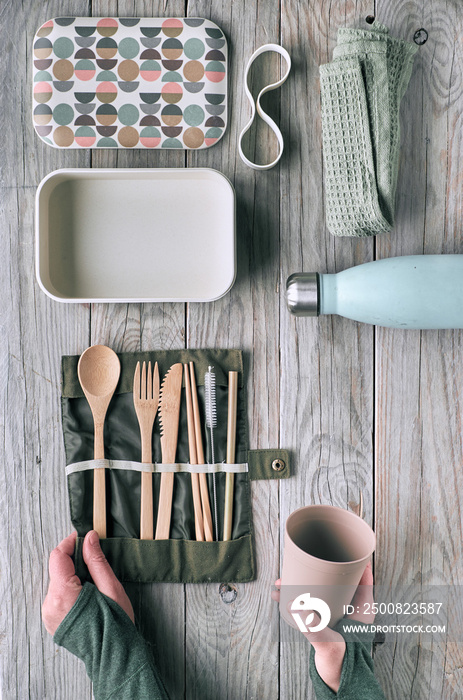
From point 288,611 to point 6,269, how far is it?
0.69 metres

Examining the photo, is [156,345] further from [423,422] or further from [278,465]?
[423,422]

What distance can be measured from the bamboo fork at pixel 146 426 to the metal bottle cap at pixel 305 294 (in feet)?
0.80

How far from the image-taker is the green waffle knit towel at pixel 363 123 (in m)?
0.76

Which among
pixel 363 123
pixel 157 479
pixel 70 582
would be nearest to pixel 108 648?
pixel 70 582

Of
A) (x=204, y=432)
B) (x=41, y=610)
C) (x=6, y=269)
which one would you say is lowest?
(x=41, y=610)

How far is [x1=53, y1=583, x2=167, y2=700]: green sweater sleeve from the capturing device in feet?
2.61

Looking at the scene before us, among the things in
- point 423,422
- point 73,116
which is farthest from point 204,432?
point 73,116

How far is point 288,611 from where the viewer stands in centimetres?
79

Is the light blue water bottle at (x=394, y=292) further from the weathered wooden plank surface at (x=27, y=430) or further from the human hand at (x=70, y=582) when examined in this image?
the human hand at (x=70, y=582)

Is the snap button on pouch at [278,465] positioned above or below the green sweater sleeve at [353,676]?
above

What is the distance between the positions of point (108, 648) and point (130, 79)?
865 millimetres

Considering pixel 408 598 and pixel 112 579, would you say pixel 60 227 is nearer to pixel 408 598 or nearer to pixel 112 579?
pixel 112 579

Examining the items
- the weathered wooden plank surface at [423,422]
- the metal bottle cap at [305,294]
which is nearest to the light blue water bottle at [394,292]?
the metal bottle cap at [305,294]

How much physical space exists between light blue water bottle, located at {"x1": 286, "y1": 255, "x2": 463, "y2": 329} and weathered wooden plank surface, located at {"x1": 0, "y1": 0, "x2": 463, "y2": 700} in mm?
85
